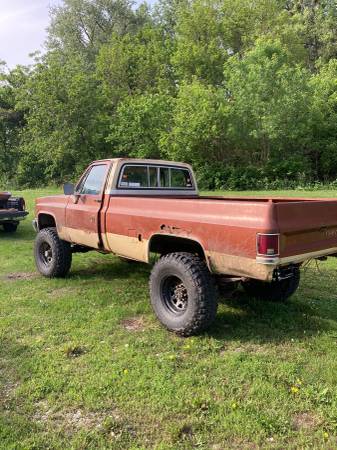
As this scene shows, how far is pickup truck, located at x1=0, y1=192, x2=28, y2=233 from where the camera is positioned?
10430 millimetres

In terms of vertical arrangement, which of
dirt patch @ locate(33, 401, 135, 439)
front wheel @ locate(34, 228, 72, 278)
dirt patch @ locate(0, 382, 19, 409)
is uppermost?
front wheel @ locate(34, 228, 72, 278)

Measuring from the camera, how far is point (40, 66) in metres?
30.1

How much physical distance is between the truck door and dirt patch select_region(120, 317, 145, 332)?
4.02 feet

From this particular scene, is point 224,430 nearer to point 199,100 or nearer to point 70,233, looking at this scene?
point 70,233

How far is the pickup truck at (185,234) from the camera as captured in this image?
3861 mm

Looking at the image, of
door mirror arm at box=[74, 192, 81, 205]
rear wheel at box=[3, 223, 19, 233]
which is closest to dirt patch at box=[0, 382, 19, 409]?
door mirror arm at box=[74, 192, 81, 205]

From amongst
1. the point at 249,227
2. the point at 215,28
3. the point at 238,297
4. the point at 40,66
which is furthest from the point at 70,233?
the point at 215,28

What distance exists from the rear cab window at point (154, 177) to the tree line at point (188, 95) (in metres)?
17.6

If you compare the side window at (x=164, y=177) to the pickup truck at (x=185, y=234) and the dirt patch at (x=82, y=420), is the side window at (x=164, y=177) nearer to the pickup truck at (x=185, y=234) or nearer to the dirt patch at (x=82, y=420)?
the pickup truck at (x=185, y=234)

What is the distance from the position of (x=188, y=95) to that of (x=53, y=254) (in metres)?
21.0

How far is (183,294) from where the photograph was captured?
182 inches

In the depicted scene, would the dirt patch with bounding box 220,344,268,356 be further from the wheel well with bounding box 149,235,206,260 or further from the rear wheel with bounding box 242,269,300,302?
the rear wheel with bounding box 242,269,300,302

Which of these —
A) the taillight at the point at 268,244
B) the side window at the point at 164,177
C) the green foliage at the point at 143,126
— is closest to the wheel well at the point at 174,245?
the taillight at the point at 268,244

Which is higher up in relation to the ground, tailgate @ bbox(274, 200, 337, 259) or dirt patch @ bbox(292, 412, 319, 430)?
tailgate @ bbox(274, 200, 337, 259)
